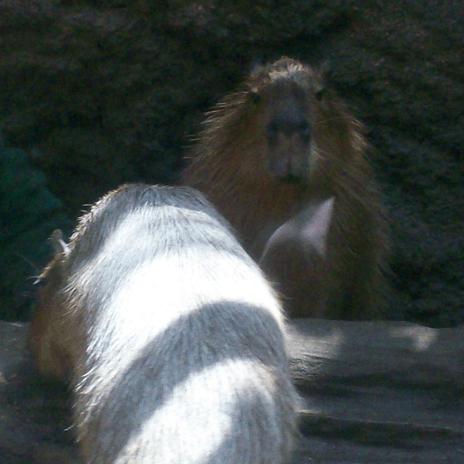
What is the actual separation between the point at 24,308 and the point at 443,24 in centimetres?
308

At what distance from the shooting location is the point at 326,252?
436cm

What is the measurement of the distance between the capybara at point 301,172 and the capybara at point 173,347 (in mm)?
2026

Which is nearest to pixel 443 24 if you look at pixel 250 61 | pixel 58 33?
pixel 250 61

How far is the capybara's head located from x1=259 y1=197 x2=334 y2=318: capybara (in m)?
0.24

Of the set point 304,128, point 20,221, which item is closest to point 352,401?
point 304,128

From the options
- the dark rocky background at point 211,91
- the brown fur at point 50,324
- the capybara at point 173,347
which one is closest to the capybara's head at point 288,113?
the dark rocky background at point 211,91

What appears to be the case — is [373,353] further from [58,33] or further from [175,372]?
[58,33]

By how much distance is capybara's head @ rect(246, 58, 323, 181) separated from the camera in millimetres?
4066

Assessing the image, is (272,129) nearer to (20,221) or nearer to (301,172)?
(301,172)

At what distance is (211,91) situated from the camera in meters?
5.36

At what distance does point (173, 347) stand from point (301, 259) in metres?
2.53

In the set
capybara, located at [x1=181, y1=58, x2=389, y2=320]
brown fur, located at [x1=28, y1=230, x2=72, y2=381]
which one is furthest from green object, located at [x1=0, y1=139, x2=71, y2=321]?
brown fur, located at [x1=28, y1=230, x2=72, y2=381]

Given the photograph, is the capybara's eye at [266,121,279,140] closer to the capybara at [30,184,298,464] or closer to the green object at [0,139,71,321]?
the green object at [0,139,71,321]

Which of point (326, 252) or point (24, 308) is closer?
point (326, 252)
